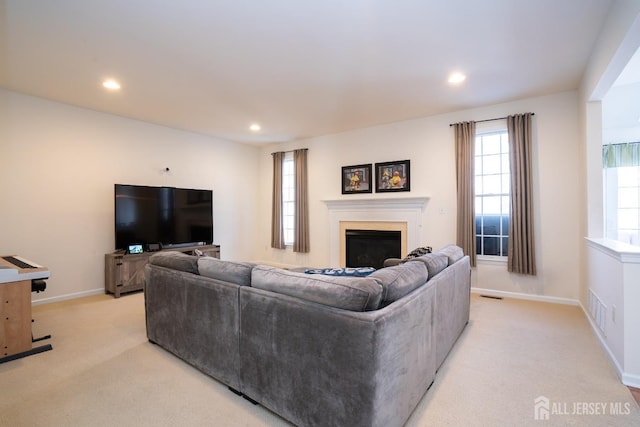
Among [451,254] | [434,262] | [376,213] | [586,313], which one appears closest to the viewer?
[434,262]

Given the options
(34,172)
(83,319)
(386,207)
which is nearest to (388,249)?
(386,207)

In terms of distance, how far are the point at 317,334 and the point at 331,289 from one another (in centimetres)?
24

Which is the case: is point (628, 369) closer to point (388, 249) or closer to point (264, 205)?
point (388, 249)

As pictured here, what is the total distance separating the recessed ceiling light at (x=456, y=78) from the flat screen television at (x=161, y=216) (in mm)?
4438

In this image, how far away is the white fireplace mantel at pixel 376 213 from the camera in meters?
5.01

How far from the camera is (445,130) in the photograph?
15.8ft

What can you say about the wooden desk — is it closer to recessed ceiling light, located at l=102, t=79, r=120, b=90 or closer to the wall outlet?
recessed ceiling light, located at l=102, t=79, r=120, b=90

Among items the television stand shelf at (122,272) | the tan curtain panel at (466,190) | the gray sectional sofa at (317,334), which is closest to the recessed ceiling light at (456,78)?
the tan curtain panel at (466,190)

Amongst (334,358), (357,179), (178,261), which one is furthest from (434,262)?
(357,179)

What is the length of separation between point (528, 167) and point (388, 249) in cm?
241

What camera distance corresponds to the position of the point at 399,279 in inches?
68.5

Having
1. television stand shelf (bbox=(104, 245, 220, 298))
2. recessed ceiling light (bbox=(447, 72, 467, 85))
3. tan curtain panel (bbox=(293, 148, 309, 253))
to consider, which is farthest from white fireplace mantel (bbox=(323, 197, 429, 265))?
television stand shelf (bbox=(104, 245, 220, 298))

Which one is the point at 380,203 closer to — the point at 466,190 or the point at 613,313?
the point at 466,190

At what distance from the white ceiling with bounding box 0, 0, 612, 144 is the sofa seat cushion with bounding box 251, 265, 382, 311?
6.73 feet
